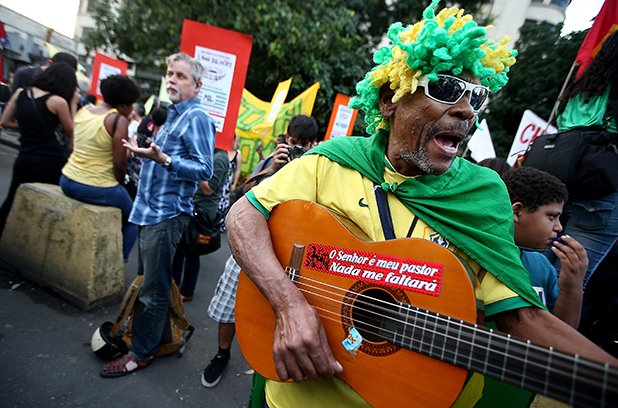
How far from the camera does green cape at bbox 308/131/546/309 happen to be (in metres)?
1.18

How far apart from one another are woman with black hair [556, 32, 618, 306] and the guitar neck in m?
2.07

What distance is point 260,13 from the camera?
32.6ft

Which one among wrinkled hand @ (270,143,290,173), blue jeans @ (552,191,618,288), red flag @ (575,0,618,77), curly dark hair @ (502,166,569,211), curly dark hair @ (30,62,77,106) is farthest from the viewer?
curly dark hair @ (30,62,77,106)

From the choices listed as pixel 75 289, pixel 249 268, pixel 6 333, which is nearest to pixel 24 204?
pixel 75 289

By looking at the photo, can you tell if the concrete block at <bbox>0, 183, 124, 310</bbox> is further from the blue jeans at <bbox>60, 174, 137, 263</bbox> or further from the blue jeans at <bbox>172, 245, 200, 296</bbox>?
the blue jeans at <bbox>172, 245, 200, 296</bbox>

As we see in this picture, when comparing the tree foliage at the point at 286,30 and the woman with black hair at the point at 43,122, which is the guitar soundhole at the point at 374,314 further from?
the tree foliage at the point at 286,30

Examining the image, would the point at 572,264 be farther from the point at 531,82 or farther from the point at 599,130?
the point at 531,82

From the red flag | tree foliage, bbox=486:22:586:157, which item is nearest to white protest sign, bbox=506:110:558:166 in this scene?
the red flag

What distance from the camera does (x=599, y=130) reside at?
2.60m

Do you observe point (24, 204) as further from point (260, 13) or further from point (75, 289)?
point (260, 13)

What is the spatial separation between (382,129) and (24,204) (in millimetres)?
3760

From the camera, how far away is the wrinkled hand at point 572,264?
170 centimetres

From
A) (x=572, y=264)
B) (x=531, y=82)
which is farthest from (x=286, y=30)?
(x=572, y=264)

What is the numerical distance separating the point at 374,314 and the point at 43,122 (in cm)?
404
